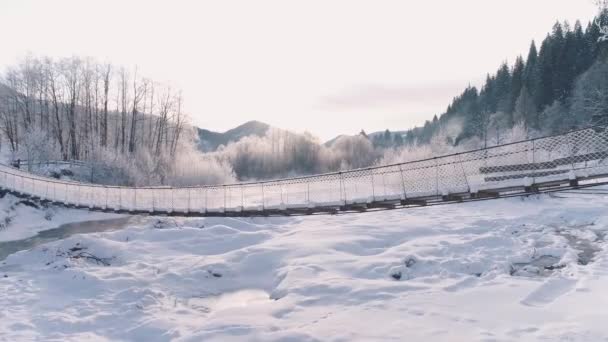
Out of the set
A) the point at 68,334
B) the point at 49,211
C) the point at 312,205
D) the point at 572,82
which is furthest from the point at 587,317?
the point at 572,82

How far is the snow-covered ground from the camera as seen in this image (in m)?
6.95

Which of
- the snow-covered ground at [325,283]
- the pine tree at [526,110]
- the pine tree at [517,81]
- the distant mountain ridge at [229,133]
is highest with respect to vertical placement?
the distant mountain ridge at [229,133]

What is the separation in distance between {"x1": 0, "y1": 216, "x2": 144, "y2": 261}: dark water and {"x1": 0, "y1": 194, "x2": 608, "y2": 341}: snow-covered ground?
9.69ft

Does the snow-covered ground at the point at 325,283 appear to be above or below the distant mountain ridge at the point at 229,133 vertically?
below

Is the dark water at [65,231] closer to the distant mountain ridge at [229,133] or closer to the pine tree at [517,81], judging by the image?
the pine tree at [517,81]

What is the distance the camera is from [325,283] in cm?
935

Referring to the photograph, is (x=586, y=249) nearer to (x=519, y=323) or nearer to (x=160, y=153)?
(x=519, y=323)

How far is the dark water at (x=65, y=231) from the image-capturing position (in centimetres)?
1509

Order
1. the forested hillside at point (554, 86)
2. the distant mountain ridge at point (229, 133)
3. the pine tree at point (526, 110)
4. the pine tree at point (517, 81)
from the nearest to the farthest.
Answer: the forested hillside at point (554, 86) < the pine tree at point (526, 110) < the pine tree at point (517, 81) < the distant mountain ridge at point (229, 133)

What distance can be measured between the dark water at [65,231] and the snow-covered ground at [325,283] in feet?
9.69

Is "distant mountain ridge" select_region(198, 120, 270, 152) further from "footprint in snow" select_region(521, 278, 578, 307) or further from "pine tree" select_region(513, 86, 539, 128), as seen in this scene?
"footprint in snow" select_region(521, 278, 578, 307)

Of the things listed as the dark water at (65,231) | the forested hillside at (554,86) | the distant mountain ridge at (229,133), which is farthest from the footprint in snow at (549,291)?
the distant mountain ridge at (229,133)

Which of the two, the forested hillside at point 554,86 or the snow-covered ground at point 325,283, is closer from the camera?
the snow-covered ground at point 325,283

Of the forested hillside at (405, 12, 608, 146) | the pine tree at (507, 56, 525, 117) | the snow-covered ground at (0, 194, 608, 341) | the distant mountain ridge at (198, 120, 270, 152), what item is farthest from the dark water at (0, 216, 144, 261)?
the distant mountain ridge at (198, 120, 270, 152)
